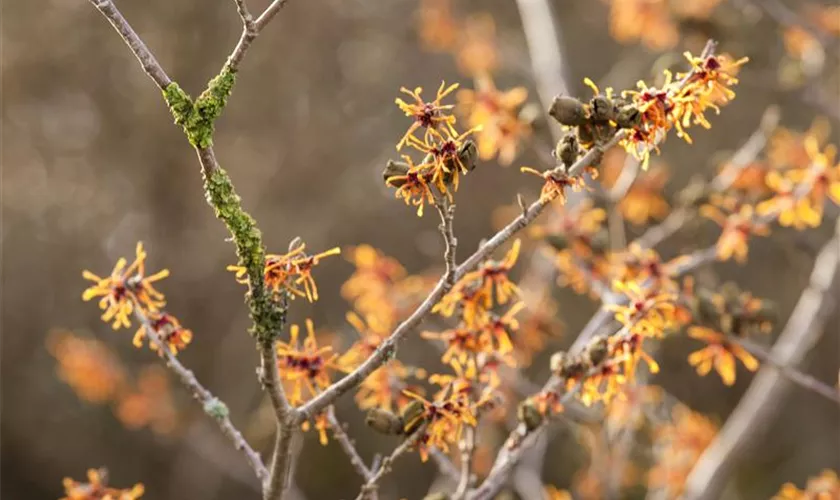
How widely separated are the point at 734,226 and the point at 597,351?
0.94m

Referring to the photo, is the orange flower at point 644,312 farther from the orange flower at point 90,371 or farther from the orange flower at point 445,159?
the orange flower at point 90,371

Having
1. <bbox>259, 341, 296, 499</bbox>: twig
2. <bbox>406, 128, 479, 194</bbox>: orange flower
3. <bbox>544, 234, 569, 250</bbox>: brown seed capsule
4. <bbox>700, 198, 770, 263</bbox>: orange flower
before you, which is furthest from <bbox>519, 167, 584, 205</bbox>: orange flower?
<bbox>700, 198, 770, 263</bbox>: orange flower

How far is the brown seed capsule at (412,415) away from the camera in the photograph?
4.99 feet

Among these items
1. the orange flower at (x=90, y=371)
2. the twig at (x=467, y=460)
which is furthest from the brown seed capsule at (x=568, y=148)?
the orange flower at (x=90, y=371)

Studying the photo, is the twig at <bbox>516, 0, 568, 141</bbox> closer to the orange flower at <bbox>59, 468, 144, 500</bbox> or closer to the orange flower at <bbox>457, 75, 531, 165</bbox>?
the orange flower at <bbox>457, 75, 531, 165</bbox>

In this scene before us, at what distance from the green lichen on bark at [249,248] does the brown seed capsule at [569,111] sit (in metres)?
0.51

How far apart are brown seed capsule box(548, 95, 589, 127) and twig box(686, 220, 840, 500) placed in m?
1.99

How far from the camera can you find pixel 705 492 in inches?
122

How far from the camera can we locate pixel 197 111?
132 cm

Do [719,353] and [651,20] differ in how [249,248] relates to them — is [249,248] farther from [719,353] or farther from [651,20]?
[651,20]

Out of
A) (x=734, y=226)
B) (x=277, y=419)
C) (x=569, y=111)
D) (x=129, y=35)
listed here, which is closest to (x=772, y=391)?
(x=734, y=226)

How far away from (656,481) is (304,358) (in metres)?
2.50

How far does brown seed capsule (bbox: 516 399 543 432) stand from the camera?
1.70 metres

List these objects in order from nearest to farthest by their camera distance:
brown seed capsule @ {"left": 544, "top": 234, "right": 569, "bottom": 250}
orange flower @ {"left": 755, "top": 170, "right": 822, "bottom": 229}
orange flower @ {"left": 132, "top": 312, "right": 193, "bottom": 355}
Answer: orange flower @ {"left": 132, "top": 312, "right": 193, "bottom": 355}, orange flower @ {"left": 755, "top": 170, "right": 822, "bottom": 229}, brown seed capsule @ {"left": 544, "top": 234, "right": 569, "bottom": 250}
